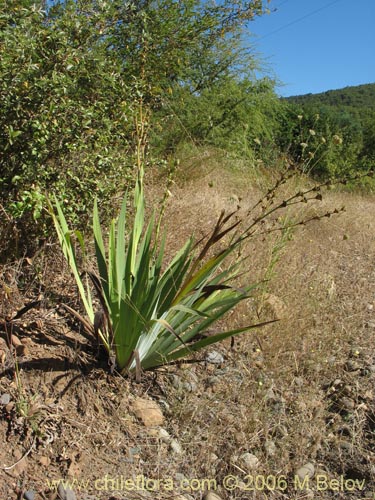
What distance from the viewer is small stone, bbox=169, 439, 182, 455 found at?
208 centimetres

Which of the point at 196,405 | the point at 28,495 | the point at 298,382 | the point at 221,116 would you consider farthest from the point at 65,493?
the point at 221,116

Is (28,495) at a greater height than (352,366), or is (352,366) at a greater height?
(352,366)

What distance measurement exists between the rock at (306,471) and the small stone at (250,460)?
7.4 inches

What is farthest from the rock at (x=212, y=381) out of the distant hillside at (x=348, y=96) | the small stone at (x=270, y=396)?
the distant hillside at (x=348, y=96)

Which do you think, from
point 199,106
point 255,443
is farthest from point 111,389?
point 199,106

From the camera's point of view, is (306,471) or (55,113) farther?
(55,113)

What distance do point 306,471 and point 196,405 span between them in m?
0.56

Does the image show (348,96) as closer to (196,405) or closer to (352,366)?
(352,366)

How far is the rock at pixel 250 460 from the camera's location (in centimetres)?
207

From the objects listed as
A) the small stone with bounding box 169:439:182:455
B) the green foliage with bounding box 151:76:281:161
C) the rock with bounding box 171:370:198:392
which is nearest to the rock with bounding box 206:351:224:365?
the rock with bounding box 171:370:198:392

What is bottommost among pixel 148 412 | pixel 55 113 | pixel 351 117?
pixel 148 412

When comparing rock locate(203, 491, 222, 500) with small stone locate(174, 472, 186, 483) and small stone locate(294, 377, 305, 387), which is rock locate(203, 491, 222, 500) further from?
small stone locate(294, 377, 305, 387)

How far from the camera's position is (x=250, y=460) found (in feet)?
6.86

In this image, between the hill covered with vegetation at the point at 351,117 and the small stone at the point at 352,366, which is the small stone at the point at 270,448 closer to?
the small stone at the point at 352,366
